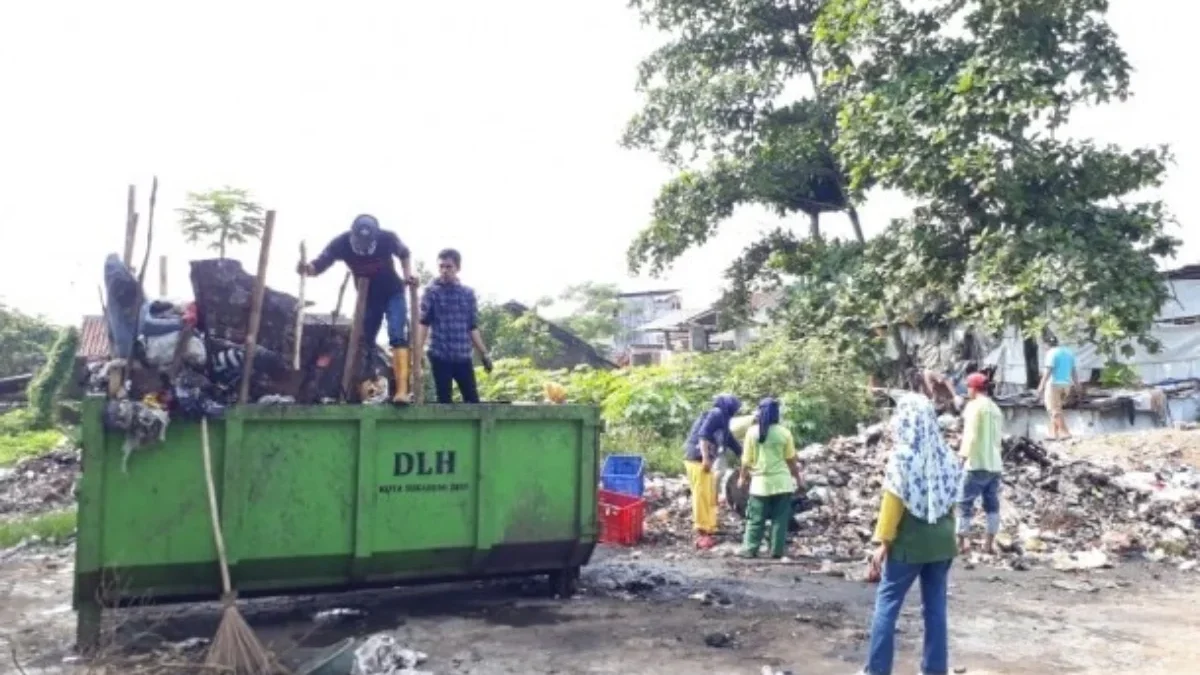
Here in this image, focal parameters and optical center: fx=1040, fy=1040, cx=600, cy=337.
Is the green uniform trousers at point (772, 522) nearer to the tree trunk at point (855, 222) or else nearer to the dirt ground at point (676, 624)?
the dirt ground at point (676, 624)

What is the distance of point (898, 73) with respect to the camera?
16.2 m

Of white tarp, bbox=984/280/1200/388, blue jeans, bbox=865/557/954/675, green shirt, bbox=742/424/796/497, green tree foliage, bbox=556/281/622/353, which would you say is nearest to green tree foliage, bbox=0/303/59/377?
green tree foliage, bbox=556/281/622/353

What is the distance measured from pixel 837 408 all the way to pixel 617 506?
23.5 ft

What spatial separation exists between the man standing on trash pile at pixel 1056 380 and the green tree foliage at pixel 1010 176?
26.3 inches

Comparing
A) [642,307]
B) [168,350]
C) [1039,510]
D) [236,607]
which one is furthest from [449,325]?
[642,307]

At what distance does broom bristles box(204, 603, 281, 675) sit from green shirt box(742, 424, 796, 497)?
514 centimetres

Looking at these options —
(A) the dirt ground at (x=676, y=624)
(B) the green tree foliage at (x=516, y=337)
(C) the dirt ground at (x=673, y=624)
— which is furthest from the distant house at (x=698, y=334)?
(A) the dirt ground at (x=676, y=624)

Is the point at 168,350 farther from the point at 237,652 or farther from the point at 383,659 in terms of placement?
the point at 383,659

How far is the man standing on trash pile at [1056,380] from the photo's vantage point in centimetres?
1444

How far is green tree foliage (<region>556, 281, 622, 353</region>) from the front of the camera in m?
54.7

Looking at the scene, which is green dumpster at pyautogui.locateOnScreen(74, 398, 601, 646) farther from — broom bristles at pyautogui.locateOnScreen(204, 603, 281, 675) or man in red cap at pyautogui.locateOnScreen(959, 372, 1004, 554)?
man in red cap at pyautogui.locateOnScreen(959, 372, 1004, 554)

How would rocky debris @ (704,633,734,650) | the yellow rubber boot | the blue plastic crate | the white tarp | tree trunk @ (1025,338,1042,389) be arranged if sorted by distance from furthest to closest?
the white tarp, tree trunk @ (1025,338,1042,389), the blue plastic crate, the yellow rubber boot, rocky debris @ (704,633,734,650)

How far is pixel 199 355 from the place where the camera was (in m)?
5.94

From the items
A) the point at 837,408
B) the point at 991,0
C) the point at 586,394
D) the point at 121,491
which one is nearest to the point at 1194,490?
the point at 837,408
